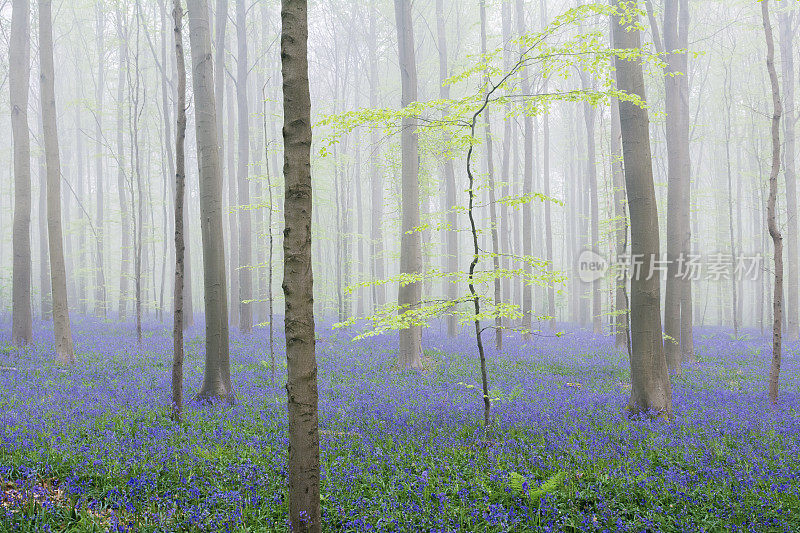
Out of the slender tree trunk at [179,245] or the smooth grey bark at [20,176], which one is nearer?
the slender tree trunk at [179,245]

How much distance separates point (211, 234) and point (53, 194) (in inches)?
267

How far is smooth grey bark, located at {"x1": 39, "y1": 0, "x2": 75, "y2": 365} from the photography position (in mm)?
11195

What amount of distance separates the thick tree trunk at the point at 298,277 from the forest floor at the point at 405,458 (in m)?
1.05

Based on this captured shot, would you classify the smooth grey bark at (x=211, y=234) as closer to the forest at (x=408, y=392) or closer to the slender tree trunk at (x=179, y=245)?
the forest at (x=408, y=392)

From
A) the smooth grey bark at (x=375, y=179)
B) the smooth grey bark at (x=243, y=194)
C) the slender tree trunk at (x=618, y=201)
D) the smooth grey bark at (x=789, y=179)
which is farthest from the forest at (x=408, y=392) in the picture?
the smooth grey bark at (x=375, y=179)

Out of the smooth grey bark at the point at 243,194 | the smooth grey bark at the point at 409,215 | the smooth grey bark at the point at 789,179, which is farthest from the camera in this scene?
the smooth grey bark at the point at 789,179

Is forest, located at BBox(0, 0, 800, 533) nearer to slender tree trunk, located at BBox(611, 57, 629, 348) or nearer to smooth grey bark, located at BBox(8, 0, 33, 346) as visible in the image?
smooth grey bark, located at BBox(8, 0, 33, 346)

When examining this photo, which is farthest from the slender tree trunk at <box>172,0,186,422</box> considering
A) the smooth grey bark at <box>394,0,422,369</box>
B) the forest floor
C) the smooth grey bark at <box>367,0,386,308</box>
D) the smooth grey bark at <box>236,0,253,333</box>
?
→ the smooth grey bark at <box>367,0,386,308</box>

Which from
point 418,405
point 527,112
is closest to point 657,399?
point 418,405

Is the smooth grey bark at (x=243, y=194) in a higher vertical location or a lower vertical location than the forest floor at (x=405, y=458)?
higher

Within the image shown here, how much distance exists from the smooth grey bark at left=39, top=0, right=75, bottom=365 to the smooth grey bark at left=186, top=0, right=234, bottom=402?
210 inches

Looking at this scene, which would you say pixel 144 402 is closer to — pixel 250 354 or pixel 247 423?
pixel 247 423

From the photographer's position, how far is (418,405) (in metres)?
7.90

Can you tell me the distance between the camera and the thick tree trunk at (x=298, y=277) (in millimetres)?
3307
